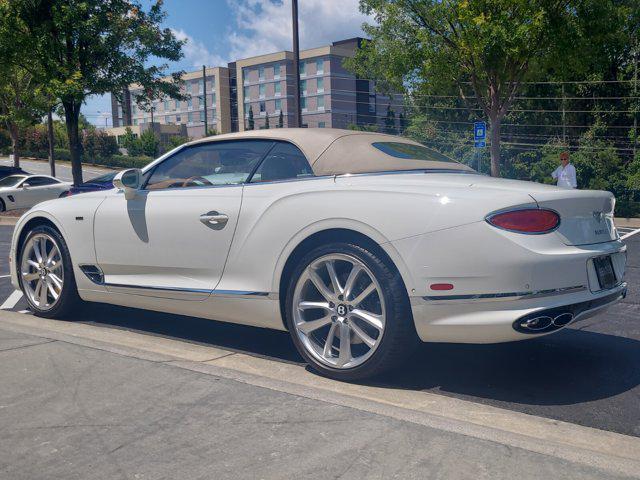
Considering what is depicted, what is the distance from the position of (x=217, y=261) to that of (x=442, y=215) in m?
1.54

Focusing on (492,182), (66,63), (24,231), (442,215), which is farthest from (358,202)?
(66,63)

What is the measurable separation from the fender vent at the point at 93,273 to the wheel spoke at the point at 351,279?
7.16 feet

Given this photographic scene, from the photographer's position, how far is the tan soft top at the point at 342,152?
411 cm

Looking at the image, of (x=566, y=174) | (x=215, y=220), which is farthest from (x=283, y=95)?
(x=215, y=220)

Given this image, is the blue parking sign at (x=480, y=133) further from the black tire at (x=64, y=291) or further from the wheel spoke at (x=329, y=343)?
the wheel spoke at (x=329, y=343)

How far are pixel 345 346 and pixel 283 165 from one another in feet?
4.19

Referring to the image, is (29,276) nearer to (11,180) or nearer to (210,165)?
(210,165)

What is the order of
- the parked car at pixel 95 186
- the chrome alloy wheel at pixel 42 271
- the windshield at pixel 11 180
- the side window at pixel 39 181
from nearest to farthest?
the chrome alloy wheel at pixel 42 271 < the parked car at pixel 95 186 < the windshield at pixel 11 180 < the side window at pixel 39 181

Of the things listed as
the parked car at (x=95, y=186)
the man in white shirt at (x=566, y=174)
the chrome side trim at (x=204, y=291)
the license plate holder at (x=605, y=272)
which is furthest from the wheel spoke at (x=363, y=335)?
the parked car at (x=95, y=186)

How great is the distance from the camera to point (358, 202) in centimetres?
364

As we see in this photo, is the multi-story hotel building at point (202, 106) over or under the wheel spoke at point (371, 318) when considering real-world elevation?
over

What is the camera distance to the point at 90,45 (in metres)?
18.8

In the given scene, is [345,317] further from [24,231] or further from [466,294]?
[24,231]

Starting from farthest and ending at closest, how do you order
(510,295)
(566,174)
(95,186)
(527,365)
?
1. (95,186)
2. (566,174)
3. (527,365)
4. (510,295)
